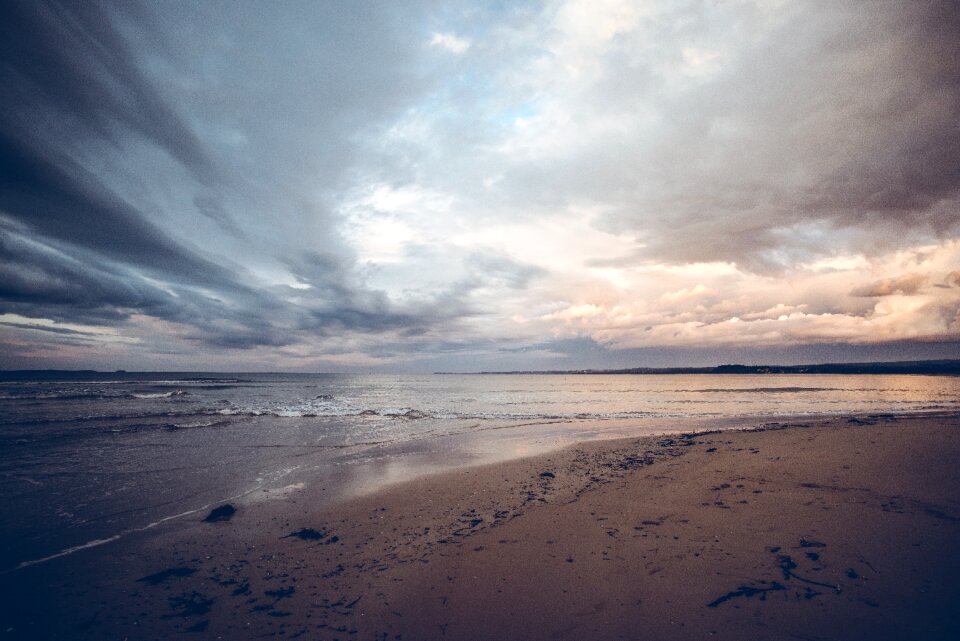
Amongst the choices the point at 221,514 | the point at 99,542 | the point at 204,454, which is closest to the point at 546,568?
the point at 221,514

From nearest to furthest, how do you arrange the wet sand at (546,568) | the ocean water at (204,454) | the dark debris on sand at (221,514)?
the wet sand at (546,568) → the dark debris on sand at (221,514) → the ocean water at (204,454)

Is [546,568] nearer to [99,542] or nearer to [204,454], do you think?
[99,542]

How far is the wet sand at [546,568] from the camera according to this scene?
14.7ft

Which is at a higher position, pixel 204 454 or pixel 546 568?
pixel 546 568

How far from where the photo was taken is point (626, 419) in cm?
2617

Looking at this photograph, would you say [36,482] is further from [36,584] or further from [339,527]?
[339,527]

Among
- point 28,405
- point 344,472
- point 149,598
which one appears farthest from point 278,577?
point 28,405

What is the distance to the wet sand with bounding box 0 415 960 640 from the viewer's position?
14.7 ft

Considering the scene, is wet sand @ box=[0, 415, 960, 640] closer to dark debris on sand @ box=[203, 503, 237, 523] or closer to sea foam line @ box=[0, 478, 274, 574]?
dark debris on sand @ box=[203, 503, 237, 523]

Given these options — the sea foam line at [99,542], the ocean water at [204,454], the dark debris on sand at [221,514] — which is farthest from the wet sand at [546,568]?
the ocean water at [204,454]

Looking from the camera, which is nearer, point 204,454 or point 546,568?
point 546,568

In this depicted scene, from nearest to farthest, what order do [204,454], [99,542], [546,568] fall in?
[546,568] < [99,542] < [204,454]

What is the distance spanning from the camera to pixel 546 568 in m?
5.73

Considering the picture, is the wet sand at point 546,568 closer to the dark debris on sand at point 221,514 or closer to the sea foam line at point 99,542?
the dark debris on sand at point 221,514
